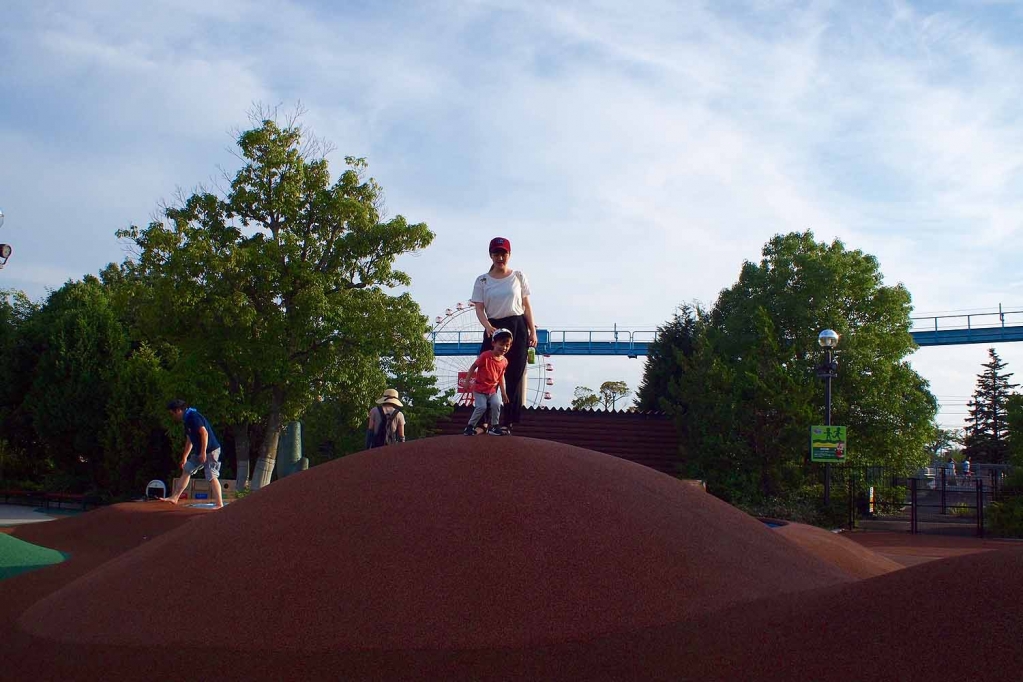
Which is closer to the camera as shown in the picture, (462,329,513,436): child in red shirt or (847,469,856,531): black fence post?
(462,329,513,436): child in red shirt

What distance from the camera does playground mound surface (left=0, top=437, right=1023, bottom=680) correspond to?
4652 millimetres

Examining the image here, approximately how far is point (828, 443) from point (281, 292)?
13.9 metres

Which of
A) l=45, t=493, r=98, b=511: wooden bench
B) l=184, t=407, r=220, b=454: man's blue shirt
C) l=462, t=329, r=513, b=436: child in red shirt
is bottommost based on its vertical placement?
l=45, t=493, r=98, b=511: wooden bench

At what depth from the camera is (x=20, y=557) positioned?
996 cm

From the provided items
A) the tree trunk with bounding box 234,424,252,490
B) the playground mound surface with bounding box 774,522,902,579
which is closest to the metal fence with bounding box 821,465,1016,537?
the playground mound surface with bounding box 774,522,902,579

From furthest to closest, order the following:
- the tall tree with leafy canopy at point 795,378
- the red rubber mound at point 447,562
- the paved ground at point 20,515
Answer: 1. the tall tree with leafy canopy at point 795,378
2. the paved ground at point 20,515
3. the red rubber mound at point 447,562

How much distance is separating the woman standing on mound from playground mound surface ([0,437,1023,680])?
4.85 ft

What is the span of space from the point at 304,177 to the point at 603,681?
1903cm

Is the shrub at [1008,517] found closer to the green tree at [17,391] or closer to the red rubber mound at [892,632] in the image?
the red rubber mound at [892,632]

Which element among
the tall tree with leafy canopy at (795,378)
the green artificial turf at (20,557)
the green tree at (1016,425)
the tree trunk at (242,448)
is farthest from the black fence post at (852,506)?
the green artificial turf at (20,557)

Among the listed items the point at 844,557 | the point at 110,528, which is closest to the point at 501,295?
the point at 844,557

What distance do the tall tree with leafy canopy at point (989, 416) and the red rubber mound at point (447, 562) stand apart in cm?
6078

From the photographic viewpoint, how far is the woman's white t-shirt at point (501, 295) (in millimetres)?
9297

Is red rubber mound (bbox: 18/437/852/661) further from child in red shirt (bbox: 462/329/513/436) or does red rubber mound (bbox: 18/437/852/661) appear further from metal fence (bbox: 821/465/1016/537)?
metal fence (bbox: 821/465/1016/537)
